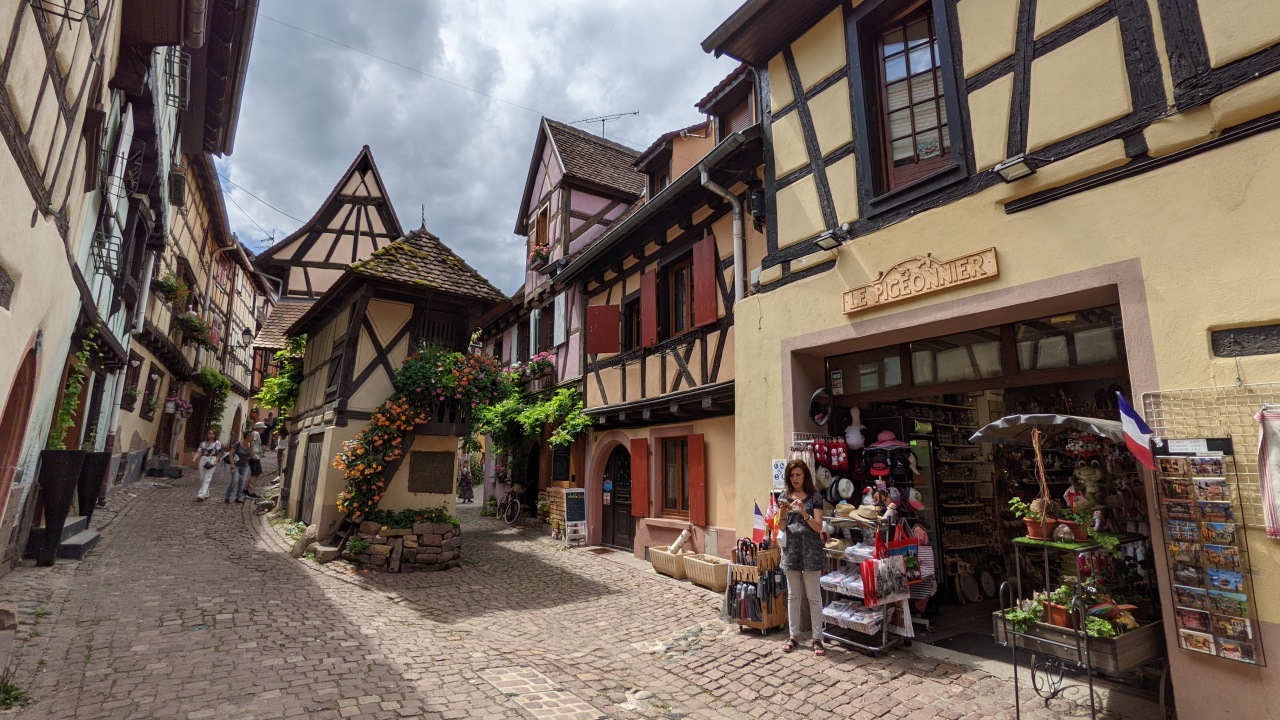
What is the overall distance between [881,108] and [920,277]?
1.98 metres

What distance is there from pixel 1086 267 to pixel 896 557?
283 centimetres

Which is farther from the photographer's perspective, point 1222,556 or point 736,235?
point 736,235

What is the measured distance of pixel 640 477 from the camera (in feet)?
35.8

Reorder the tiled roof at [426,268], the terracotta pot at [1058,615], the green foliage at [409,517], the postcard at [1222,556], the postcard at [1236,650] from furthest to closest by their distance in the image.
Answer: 1. the tiled roof at [426,268]
2. the green foliage at [409,517]
3. the terracotta pot at [1058,615]
4. the postcard at [1222,556]
5. the postcard at [1236,650]

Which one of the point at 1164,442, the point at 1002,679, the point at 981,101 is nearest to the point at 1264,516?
the point at 1164,442

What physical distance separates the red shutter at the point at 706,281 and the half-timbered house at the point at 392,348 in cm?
354

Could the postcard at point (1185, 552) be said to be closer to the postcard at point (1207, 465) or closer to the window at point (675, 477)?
the postcard at point (1207, 465)

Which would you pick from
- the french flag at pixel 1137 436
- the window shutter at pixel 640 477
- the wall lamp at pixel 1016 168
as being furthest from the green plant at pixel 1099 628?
the window shutter at pixel 640 477

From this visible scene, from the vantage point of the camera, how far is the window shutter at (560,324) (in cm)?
1355

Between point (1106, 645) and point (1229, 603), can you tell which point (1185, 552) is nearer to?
point (1229, 603)

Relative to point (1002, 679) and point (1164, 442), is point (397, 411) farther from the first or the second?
point (1164, 442)

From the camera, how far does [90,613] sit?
18.6 feet

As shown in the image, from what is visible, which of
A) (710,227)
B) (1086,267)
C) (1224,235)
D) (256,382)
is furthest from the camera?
(256,382)

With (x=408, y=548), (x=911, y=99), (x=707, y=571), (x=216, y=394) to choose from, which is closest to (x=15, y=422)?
(x=408, y=548)
